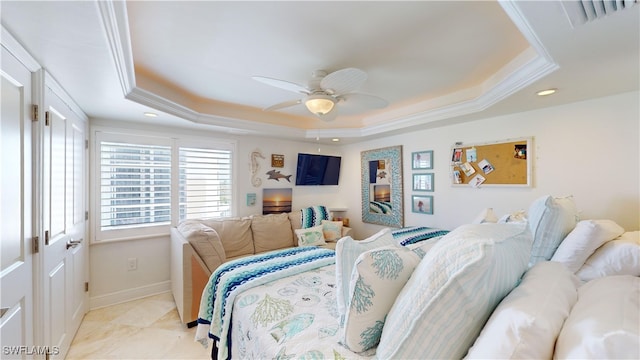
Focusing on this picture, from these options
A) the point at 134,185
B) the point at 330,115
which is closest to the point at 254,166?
the point at 134,185

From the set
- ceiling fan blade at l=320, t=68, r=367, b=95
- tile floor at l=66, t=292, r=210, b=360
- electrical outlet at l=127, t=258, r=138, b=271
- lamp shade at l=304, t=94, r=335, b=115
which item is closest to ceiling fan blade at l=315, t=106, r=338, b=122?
lamp shade at l=304, t=94, r=335, b=115

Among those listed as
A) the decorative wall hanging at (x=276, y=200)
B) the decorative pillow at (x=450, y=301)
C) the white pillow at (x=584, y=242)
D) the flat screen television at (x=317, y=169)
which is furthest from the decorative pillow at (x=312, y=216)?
the decorative pillow at (x=450, y=301)

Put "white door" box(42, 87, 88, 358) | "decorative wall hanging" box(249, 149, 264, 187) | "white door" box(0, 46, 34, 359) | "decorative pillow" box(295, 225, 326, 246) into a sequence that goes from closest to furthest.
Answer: "white door" box(0, 46, 34, 359), "white door" box(42, 87, 88, 358), "decorative pillow" box(295, 225, 326, 246), "decorative wall hanging" box(249, 149, 264, 187)

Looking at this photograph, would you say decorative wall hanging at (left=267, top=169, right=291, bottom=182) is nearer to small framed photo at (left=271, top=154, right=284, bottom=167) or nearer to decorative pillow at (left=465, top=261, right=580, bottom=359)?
small framed photo at (left=271, top=154, right=284, bottom=167)

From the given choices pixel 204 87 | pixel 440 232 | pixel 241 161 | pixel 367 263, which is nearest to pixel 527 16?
pixel 367 263

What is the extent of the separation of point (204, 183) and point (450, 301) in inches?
137

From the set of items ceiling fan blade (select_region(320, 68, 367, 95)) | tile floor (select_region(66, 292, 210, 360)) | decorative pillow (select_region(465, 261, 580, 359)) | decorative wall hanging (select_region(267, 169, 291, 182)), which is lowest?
tile floor (select_region(66, 292, 210, 360))

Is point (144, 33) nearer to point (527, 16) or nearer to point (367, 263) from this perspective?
point (367, 263)

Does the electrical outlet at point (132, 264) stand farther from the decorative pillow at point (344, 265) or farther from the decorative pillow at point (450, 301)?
the decorative pillow at point (450, 301)

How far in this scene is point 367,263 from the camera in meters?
0.95

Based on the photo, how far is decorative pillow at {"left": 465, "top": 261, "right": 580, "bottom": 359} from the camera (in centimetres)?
62

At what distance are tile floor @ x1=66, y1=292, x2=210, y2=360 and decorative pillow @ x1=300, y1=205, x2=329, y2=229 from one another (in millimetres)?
1924

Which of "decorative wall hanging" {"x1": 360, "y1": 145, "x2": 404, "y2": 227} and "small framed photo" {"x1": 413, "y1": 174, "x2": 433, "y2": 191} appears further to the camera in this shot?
"decorative wall hanging" {"x1": 360, "y1": 145, "x2": 404, "y2": 227}

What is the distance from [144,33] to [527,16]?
2221 mm
